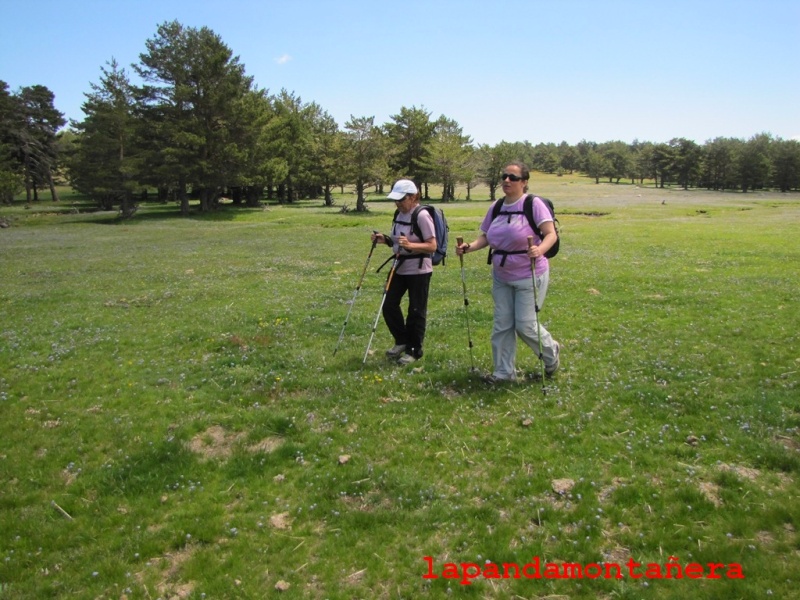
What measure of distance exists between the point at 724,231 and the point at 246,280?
112 feet

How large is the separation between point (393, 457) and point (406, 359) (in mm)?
3479

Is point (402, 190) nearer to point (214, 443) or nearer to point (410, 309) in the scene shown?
point (410, 309)

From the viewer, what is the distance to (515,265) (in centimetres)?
808

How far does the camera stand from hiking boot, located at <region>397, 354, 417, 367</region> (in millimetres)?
9852

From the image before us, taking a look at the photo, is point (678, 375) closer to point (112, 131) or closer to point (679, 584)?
point (679, 584)

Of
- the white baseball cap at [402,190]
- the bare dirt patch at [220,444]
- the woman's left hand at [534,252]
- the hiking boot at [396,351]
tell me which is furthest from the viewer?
the hiking boot at [396,351]

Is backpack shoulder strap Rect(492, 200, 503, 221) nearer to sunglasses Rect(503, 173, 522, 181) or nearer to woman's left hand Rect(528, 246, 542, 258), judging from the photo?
sunglasses Rect(503, 173, 522, 181)

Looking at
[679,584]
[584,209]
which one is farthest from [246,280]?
[584,209]

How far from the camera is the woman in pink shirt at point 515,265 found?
25.8 ft

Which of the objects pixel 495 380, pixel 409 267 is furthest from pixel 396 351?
pixel 495 380

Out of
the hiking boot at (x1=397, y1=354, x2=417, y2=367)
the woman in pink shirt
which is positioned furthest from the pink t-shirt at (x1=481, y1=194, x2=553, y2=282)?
the hiking boot at (x1=397, y1=354, x2=417, y2=367)

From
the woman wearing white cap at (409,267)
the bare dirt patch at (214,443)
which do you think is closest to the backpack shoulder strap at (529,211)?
the woman wearing white cap at (409,267)

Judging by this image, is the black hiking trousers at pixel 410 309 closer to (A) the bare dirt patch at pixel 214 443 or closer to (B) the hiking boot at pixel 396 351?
(B) the hiking boot at pixel 396 351

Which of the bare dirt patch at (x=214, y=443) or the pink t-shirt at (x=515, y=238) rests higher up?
the pink t-shirt at (x=515, y=238)
